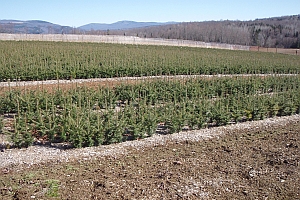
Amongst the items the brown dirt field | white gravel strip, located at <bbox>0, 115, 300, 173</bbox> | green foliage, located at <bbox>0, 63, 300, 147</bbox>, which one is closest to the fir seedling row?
green foliage, located at <bbox>0, 63, 300, 147</bbox>

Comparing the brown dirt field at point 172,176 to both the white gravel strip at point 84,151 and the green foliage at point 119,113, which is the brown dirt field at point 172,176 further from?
the green foliage at point 119,113

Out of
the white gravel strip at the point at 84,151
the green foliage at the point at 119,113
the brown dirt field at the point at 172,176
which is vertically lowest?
the brown dirt field at the point at 172,176

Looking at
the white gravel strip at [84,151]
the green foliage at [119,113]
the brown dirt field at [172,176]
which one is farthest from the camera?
the green foliage at [119,113]

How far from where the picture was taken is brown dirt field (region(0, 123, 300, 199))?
18.8 ft

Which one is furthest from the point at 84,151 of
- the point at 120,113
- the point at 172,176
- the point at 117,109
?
the point at 117,109

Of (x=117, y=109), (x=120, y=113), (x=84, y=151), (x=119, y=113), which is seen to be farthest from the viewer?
(x=117, y=109)

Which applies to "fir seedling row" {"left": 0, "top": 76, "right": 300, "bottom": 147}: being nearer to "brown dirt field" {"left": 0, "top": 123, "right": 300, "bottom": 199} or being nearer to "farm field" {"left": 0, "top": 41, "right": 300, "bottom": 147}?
"farm field" {"left": 0, "top": 41, "right": 300, "bottom": 147}

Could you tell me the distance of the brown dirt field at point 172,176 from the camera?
5734mm

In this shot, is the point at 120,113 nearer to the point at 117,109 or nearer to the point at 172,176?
the point at 117,109

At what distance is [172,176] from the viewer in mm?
6398

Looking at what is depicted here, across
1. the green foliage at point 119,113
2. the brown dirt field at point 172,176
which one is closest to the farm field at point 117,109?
the green foliage at point 119,113

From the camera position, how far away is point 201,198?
5660 mm

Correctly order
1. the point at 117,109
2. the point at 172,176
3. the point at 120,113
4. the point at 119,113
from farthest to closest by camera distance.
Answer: the point at 117,109
the point at 119,113
the point at 120,113
the point at 172,176

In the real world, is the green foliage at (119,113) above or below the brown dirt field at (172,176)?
above
